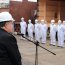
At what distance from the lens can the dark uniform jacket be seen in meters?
3.37

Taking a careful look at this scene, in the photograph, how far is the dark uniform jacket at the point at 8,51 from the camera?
11.1ft

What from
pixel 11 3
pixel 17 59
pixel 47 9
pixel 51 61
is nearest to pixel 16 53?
pixel 17 59

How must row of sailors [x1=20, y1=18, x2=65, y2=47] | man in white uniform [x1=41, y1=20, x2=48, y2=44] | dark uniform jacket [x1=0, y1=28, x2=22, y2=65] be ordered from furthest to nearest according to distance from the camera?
man in white uniform [x1=41, y1=20, x2=48, y2=44] → row of sailors [x1=20, y1=18, x2=65, y2=47] → dark uniform jacket [x1=0, y1=28, x2=22, y2=65]

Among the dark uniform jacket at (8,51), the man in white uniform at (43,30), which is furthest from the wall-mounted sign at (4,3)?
the dark uniform jacket at (8,51)

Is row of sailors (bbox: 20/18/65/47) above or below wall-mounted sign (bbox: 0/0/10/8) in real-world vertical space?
below

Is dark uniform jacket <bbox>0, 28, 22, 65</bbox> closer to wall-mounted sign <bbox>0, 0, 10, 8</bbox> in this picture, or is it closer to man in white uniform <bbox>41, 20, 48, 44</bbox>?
man in white uniform <bbox>41, 20, 48, 44</bbox>

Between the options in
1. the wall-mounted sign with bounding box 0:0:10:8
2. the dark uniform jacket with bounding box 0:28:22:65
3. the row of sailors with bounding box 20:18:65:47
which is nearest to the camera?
the dark uniform jacket with bounding box 0:28:22:65

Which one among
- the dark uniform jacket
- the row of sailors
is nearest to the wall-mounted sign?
the row of sailors

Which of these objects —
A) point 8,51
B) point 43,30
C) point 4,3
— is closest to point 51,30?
point 43,30

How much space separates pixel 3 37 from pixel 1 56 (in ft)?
0.72

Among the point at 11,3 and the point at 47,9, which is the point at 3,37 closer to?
the point at 47,9

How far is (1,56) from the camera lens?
11.1ft

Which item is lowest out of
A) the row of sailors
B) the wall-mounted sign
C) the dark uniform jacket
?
the row of sailors

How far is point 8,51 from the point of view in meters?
3.40
